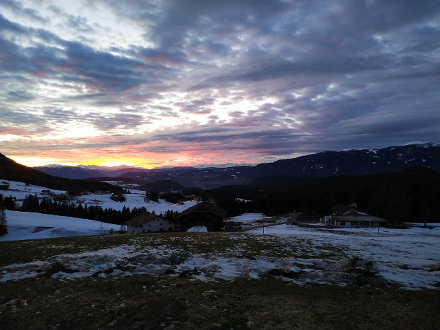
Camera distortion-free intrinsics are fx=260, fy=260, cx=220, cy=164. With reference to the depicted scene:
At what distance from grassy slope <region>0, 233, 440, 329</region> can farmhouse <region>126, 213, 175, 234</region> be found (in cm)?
5683

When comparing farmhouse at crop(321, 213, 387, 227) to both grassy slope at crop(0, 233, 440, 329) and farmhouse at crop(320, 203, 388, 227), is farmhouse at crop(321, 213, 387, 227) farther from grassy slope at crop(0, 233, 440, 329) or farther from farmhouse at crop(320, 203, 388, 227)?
grassy slope at crop(0, 233, 440, 329)

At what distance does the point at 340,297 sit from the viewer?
38.1ft

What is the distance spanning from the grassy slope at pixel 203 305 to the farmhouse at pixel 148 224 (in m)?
56.8

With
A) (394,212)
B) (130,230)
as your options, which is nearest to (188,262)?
(130,230)

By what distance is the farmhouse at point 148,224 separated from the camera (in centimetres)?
6813

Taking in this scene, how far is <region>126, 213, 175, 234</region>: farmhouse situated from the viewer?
224 feet

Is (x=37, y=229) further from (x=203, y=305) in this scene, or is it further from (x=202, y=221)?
(x=203, y=305)

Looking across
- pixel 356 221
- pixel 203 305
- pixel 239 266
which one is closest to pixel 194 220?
pixel 356 221

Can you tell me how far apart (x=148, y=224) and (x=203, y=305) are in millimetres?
62696

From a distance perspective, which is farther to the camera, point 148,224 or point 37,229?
point 148,224

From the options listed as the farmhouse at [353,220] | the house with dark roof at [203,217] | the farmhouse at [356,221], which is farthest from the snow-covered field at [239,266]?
the farmhouse at [353,220]

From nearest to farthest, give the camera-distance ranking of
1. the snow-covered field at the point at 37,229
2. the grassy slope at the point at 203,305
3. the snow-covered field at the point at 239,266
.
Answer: the grassy slope at the point at 203,305 < the snow-covered field at the point at 239,266 < the snow-covered field at the point at 37,229

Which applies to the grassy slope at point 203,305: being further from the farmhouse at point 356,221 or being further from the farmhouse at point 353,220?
the farmhouse at point 353,220

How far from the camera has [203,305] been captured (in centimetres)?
1027
